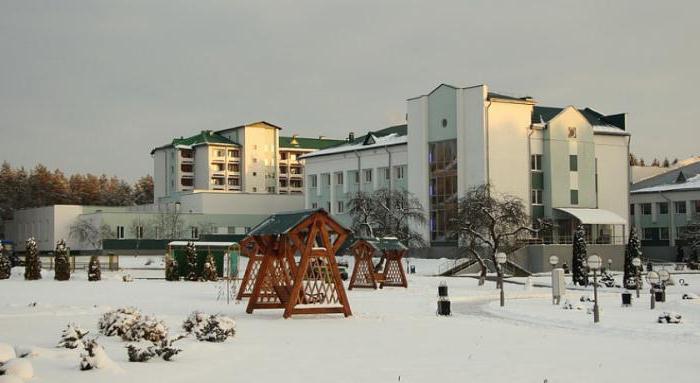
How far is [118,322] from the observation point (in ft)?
64.1

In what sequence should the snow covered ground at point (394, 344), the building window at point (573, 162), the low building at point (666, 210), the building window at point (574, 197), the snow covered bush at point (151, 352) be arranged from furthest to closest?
the low building at point (666, 210) < the building window at point (574, 197) < the building window at point (573, 162) < the snow covered bush at point (151, 352) < the snow covered ground at point (394, 344)

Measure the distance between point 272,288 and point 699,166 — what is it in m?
87.7

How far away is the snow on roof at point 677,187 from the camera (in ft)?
319

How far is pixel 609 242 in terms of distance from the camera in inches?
3376

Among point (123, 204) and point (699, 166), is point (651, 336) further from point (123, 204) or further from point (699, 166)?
point (123, 204)

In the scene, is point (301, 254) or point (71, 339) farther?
point (301, 254)

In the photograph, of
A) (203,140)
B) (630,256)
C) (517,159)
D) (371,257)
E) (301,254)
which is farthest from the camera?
(203,140)

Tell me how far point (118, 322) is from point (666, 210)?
293 ft

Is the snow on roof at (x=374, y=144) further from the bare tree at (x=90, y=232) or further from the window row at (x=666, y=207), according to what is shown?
the window row at (x=666, y=207)

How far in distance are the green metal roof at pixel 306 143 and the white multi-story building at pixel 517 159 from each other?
2225 inches

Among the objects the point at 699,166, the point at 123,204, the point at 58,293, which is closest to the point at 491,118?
the point at 699,166

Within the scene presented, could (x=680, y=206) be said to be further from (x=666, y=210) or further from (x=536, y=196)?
(x=536, y=196)

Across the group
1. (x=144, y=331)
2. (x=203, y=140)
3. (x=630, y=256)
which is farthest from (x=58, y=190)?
(x=144, y=331)

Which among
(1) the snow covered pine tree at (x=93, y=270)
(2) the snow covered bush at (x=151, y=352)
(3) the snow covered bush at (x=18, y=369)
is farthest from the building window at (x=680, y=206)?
(3) the snow covered bush at (x=18, y=369)
